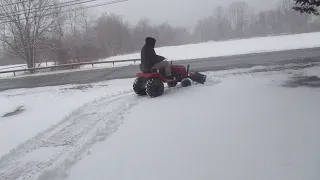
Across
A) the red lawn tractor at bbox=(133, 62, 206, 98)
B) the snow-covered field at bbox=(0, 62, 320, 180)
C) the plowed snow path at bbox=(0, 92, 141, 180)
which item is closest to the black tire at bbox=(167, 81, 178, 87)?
the red lawn tractor at bbox=(133, 62, 206, 98)

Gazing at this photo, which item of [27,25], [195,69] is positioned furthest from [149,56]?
[27,25]

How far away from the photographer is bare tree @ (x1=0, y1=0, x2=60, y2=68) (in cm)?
2594

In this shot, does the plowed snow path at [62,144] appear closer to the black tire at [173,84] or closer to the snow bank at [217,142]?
the snow bank at [217,142]

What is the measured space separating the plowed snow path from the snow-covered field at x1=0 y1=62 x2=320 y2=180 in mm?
18

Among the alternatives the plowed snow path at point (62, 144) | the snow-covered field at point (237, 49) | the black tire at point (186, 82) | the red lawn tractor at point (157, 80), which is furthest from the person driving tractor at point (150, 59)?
the snow-covered field at point (237, 49)

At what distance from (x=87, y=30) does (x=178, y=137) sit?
192 feet

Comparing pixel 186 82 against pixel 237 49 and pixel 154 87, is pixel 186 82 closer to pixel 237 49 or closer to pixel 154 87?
pixel 154 87

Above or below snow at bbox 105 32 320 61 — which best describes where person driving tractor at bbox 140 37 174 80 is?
below

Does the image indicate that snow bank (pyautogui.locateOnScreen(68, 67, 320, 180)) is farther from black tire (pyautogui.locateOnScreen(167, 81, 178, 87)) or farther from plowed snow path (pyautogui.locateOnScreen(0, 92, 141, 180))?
black tire (pyautogui.locateOnScreen(167, 81, 178, 87))

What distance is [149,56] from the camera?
27.7 feet

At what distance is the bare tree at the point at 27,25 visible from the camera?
25.9m

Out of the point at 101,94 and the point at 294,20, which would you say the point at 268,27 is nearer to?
the point at 294,20

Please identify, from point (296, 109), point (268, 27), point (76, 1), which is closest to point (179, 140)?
point (296, 109)

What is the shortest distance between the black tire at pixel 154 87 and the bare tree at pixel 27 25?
21.4 metres
